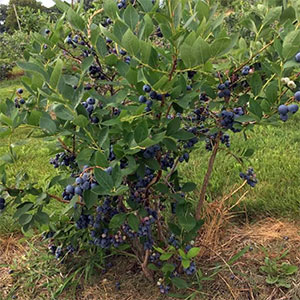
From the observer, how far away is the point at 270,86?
1269 mm

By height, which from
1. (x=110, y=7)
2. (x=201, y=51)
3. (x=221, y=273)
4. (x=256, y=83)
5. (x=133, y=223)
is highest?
(x=110, y=7)

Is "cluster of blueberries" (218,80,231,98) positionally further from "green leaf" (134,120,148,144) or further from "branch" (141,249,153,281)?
"branch" (141,249,153,281)

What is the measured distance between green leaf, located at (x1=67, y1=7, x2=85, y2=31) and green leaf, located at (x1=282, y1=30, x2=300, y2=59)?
68 cm

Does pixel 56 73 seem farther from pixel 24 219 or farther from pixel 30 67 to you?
pixel 24 219

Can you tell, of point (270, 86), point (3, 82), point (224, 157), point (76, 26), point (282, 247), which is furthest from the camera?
point (3, 82)

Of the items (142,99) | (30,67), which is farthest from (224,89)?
(30,67)

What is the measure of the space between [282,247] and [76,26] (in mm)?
1451

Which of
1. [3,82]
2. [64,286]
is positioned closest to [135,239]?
[64,286]

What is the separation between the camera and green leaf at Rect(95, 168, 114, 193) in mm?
1158

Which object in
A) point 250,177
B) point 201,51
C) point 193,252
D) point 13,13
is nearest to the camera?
point 201,51

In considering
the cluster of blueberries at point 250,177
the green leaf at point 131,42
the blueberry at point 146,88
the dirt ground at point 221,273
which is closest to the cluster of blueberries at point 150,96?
the blueberry at point 146,88

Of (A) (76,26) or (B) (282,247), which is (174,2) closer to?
(A) (76,26)

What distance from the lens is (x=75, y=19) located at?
4.59ft

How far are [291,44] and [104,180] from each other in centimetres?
65
